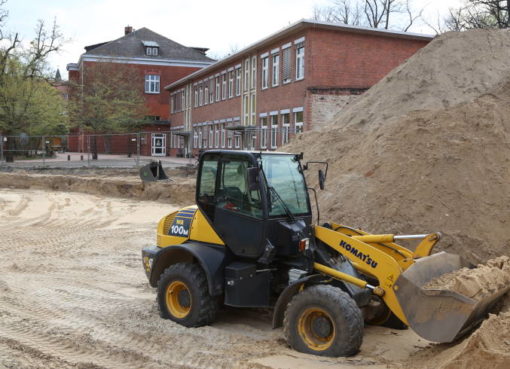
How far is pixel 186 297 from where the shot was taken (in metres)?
7.32

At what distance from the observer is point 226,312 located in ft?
25.6

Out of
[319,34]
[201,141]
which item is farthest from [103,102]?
[319,34]

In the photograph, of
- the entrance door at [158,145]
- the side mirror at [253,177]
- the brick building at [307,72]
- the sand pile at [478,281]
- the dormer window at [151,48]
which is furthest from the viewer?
the dormer window at [151,48]

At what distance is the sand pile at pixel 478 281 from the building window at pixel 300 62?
897 inches

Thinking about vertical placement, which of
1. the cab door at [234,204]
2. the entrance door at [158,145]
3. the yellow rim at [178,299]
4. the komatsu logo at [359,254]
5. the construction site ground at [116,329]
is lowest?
the construction site ground at [116,329]

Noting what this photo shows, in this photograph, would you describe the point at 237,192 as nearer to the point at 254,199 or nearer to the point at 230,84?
the point at 254,199

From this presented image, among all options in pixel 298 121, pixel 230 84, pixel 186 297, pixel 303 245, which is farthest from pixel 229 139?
pixel 303 245

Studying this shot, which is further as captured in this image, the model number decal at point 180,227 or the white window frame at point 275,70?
the white window frame at point 275,70

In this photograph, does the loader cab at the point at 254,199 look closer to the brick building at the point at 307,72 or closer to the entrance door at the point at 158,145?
the brick building at the point at 307,72

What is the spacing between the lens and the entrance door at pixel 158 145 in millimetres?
46656

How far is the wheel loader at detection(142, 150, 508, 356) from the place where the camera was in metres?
5.86

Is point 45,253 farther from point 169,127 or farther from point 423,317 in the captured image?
point 169,127

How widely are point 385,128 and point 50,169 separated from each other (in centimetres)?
2275

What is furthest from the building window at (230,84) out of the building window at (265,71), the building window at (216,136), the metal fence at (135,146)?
the building window at (265,71)
